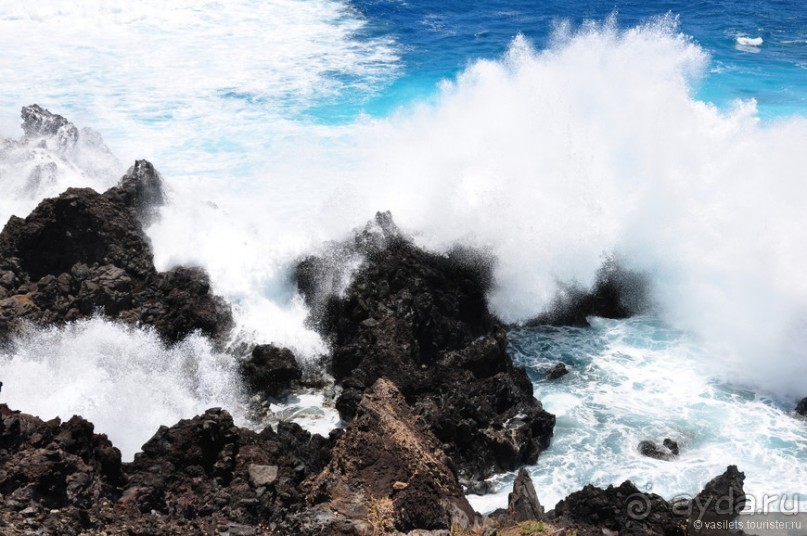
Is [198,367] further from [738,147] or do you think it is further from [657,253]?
[738,147]

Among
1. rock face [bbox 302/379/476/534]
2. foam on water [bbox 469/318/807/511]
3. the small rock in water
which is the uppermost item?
rock face [bbox 302/379/476/534]

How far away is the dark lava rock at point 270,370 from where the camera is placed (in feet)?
58.0

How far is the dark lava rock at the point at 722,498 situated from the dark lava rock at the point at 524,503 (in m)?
2.94

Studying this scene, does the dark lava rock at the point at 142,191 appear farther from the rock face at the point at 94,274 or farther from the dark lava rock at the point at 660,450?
the dark lava rock at the point at 660,450

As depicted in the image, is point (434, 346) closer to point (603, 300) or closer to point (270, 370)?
point (270, 370)

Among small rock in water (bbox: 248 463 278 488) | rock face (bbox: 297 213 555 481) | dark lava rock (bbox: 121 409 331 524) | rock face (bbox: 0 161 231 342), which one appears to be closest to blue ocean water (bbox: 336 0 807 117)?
rock face (bbox: 297 213 555 481)

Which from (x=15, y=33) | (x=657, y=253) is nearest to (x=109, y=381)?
(x=657, y=253)

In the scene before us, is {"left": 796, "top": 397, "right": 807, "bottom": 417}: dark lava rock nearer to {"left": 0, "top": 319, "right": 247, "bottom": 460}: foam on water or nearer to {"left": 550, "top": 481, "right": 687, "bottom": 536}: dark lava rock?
{"left": 550, "top": 481, "right": 687, "bottom": 536}: dark lava rock

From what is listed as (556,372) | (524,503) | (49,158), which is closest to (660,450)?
(556,372)

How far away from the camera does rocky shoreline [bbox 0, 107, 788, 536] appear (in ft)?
35.6

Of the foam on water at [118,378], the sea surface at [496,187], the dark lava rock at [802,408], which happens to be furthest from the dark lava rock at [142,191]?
the dark lava rock at [802,408]

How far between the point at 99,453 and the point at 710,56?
128 ft

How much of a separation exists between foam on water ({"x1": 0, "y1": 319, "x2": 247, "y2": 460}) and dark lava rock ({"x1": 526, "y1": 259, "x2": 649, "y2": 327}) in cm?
914

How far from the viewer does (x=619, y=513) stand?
12.7 meters
